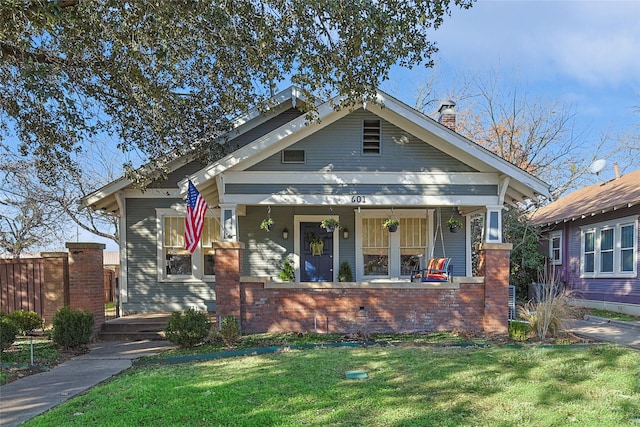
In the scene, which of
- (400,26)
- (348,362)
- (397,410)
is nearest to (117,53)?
(400,26)

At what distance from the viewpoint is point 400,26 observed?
6.09 metres

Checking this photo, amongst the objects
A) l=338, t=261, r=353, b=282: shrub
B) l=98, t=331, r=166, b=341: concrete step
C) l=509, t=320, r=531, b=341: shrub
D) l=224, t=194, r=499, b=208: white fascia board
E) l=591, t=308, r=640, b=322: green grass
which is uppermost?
l=224, t=194, r=499, b=208: white fascia board

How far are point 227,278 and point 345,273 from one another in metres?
3.43

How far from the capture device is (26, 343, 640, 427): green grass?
406 cm

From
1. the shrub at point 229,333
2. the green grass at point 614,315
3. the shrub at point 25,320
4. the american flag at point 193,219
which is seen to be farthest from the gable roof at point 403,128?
the green grass at point 614,315

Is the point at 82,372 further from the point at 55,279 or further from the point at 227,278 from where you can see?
the point at 55,279

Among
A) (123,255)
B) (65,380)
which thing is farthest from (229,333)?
(123,255)

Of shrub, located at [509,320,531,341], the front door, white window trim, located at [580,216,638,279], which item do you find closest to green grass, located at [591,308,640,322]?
white window trim, located at [580,216,638,279]

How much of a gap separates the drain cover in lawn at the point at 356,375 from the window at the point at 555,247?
46.2 ft

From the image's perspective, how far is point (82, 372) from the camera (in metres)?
6.42

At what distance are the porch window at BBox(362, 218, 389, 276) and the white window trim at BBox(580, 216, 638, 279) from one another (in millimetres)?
7313

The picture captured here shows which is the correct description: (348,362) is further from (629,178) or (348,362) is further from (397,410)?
(629,178)

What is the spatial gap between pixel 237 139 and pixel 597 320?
10.8 m

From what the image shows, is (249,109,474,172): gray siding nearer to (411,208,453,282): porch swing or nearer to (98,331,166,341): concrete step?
(411,208,453,282): porch swing
